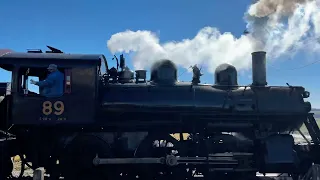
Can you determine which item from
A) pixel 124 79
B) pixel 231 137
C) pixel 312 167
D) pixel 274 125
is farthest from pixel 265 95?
pixel 124 79

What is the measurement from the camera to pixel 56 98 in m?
8.01

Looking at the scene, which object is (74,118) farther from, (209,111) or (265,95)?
(265,95)

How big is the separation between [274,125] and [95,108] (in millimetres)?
4756

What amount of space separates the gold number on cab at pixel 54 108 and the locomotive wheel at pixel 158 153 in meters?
2.12

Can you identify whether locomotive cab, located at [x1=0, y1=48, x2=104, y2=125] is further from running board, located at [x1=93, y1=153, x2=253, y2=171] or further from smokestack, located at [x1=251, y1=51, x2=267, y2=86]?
smokestack, located at [x1=251, y1=51, x2=267, y2=86]

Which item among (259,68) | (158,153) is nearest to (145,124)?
(158,153)

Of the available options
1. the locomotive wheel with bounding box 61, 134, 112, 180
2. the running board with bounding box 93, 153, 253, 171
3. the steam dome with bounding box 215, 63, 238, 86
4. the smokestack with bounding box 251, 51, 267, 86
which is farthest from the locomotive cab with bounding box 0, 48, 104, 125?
the smokestack with bounding box 251, 51, 267, 86

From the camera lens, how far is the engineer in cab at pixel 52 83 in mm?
7961

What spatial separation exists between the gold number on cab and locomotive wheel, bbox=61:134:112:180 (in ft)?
2.72

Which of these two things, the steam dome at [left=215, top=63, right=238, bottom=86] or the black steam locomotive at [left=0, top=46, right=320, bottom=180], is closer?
the black steam locomotive at [left=0, top=46, right=320, bottom=180]

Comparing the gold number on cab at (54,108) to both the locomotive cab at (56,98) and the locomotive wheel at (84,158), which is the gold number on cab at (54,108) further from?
the locomotive wheel at (84,158)

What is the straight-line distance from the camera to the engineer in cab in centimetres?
796

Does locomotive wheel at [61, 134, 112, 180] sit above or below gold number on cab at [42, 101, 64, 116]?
below

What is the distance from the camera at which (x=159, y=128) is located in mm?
8508
